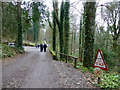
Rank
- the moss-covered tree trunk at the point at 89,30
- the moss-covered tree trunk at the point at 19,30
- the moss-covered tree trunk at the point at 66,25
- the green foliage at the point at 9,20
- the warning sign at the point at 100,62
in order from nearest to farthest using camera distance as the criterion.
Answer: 1. the warning sign at the point at 100,62
2. the moss-covered tree trunk at the point at 89,30
3. the moss-covered tree trunk at the point at 66,25
4. the green foliage at the point at 9,20
5. the moss-covered tree trunk at the point at 19,30

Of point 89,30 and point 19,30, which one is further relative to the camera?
point 19,30

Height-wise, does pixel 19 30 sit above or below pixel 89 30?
above

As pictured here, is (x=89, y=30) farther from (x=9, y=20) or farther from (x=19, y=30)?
(x=19, y=30)

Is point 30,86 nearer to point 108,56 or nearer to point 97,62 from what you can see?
point 97,62

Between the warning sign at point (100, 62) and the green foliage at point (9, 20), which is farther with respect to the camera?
the green foliage at point (9, 20)

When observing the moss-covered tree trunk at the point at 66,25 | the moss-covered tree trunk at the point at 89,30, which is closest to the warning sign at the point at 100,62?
the moss-covered tree trunk at the point at 89,30

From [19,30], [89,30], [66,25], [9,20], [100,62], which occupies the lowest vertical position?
[100,62]

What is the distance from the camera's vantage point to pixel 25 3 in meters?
16.9

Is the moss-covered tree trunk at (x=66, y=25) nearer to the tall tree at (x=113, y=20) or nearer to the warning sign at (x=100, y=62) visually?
the tall tree at (x=113, y=20)

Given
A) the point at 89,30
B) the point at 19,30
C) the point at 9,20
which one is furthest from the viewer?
the point at 19,30

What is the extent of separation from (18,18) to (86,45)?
43.1 feet

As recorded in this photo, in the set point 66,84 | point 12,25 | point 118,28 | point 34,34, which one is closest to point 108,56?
point 118,28

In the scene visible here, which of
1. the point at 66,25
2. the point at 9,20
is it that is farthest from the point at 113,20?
the point at 9,20

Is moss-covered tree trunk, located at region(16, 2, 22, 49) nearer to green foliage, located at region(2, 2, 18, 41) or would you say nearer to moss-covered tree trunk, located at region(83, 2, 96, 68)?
green foliage, located at region(2, 2, 18, 41)
